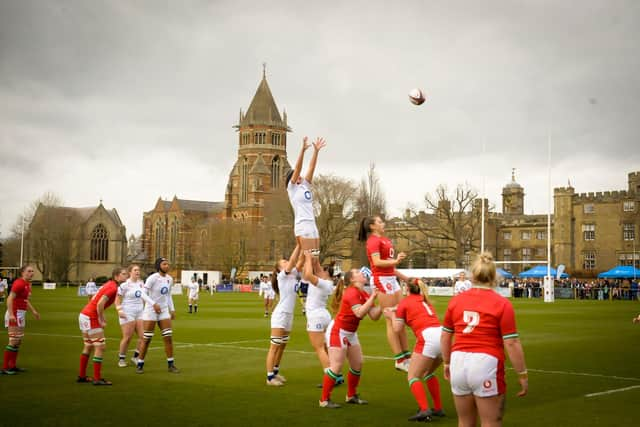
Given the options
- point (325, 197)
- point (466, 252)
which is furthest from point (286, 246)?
point (466, 252)

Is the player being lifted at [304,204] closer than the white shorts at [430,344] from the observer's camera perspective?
No

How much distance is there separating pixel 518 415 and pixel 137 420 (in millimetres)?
5330

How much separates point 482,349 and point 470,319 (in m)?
0.29

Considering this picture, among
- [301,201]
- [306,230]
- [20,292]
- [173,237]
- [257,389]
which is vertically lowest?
[257,389]

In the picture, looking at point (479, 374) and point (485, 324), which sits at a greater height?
point (485, 324)

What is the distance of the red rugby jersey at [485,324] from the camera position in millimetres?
6680

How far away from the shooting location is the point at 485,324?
6.70 meters

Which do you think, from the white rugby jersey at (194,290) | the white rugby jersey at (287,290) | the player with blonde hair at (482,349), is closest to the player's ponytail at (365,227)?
the white rugby jersey at (287,290)

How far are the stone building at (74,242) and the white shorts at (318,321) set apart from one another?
110485 mm

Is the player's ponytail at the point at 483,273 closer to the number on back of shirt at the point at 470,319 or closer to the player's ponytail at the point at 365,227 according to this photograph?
the number on back of shirt at the point at 470,319

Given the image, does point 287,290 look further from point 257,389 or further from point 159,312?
point 159,312

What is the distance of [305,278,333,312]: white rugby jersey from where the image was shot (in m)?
12.3

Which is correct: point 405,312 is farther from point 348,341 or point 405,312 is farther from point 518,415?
point 518,415

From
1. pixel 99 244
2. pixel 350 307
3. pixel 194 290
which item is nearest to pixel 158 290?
pixel 350 307
